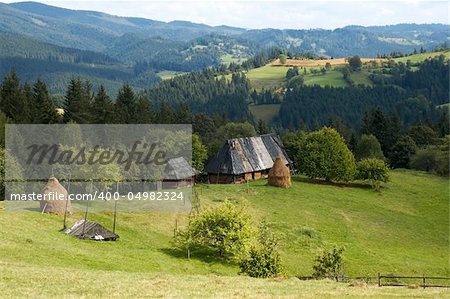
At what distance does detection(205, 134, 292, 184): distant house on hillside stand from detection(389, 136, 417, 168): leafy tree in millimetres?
32063

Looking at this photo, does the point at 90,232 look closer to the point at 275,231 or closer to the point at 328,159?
the point at 275,231

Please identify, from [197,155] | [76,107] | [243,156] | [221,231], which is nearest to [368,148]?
[243,156]

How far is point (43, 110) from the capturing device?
3004 inches

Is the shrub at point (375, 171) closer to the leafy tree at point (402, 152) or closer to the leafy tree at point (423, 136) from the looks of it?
the leafy tree at point (402, 152)

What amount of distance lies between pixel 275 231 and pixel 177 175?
74.7 ft

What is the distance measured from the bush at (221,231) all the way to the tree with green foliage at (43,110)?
3899 centimetres

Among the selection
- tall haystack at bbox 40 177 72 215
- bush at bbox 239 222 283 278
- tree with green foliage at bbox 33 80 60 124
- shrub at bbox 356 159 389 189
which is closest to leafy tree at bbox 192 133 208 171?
tree with green foliage at bbox 33 80 60 124

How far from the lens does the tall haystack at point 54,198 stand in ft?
160

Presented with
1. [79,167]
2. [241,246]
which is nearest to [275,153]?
[79,167]

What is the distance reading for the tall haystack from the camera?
160 feet

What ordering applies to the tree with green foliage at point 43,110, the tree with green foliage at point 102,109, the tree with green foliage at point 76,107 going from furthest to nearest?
the tree with green foliage at point 102,109 → the tree with green foliage at point 76,107 → the tree with green foliage at point 43,110

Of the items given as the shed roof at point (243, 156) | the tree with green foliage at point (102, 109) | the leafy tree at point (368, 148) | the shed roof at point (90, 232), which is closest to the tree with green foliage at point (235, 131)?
the leafy tree at point (368, 148)

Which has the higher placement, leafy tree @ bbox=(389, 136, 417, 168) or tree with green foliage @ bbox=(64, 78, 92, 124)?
tree with green foliage @ bbox=(64, 78, 92, 124)

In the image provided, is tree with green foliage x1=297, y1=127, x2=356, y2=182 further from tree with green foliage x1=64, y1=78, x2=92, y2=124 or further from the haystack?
tree with green foliage x1=64, y1=78, x2=92, y2=124
